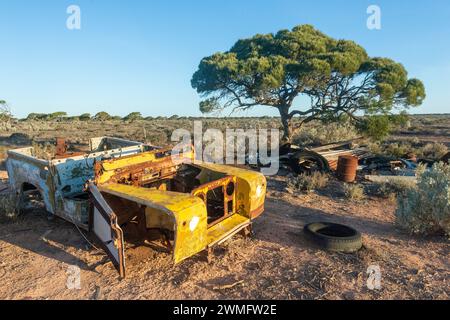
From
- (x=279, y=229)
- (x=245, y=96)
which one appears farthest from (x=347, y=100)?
(x=279, y=229)

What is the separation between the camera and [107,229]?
4133mm

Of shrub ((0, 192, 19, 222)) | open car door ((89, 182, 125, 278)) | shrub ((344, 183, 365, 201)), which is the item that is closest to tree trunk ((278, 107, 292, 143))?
shrub ((344, 183, 365, 201))

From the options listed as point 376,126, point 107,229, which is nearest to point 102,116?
point 376,126

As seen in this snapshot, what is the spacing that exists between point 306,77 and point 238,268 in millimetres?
11449

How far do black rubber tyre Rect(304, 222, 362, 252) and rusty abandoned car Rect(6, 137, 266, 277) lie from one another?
0.98 meters

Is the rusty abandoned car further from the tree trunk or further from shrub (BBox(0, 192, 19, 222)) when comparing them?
the tree trunk

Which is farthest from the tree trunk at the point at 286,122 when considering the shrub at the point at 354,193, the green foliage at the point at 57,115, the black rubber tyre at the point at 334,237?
the green foliage at the point at 57,115

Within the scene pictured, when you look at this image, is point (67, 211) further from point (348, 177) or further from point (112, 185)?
point (348, 177)

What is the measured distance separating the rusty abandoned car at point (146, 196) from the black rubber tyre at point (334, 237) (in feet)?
3.22

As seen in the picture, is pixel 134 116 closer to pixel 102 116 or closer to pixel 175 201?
pixel 102 116

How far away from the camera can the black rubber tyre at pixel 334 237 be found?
16.7 feet

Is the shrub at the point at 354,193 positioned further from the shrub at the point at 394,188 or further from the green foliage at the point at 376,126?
the green foliage at the point at 376,126
